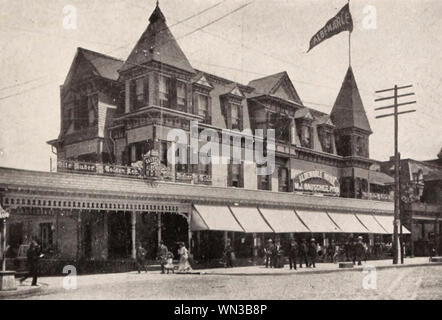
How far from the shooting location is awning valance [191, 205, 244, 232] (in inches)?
1115

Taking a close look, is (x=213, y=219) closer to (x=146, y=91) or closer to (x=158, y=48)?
(x=146, y=91)

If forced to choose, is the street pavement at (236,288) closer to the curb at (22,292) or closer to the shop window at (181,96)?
the curb at (22,292)

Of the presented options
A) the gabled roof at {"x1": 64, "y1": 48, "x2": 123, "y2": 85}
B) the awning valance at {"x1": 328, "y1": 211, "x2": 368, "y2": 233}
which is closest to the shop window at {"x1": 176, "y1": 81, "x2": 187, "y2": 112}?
the gabled roof at {"x1": 64, "y1": 48, "x2": 123, "y2": 85}

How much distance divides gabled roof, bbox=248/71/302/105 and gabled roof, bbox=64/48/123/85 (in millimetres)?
9965

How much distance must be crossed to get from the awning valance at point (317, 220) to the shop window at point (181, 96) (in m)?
10.3

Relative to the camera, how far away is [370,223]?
41.3 meters

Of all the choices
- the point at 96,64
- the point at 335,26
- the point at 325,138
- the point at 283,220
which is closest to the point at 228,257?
the point at 283,220

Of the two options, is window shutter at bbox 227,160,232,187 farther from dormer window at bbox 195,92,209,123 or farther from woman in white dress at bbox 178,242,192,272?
woman in white dress at bbox 178,242,192,272

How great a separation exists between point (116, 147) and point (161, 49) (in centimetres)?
617

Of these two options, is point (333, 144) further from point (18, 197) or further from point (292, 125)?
point (18, 197)

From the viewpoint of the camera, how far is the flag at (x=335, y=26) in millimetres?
26438

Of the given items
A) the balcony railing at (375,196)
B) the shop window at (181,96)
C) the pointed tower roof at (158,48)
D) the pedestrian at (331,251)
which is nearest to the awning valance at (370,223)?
the balcony railing at (375,196)

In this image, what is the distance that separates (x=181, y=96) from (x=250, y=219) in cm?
784

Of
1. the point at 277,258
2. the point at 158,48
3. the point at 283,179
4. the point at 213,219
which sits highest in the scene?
the point at 158,48
